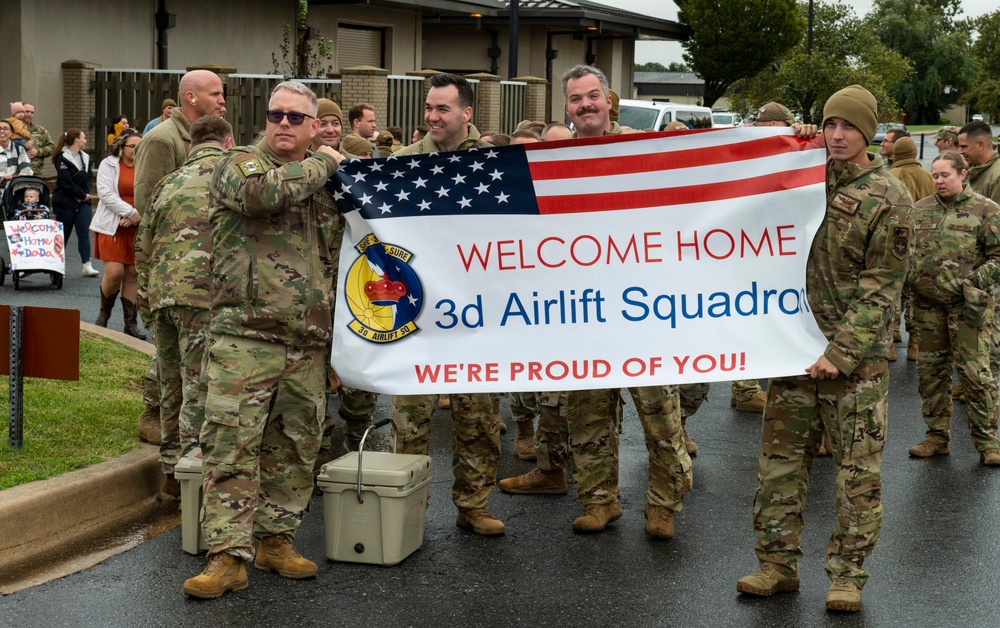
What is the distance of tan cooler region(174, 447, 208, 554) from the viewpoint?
5.92m

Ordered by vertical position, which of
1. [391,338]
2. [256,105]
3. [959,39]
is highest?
[959,39]

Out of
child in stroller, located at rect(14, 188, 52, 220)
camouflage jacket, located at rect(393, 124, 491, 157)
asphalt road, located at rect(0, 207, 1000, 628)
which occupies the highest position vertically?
camouflage jacket, located at rect(393, 124, 491, 157)

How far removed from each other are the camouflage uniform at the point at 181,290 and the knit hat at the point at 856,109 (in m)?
3.05

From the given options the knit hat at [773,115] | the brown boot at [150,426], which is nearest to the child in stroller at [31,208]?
the brown boot at [150,426]

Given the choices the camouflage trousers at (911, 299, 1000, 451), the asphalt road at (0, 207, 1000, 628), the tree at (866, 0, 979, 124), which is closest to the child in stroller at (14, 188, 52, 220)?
the asphalt road at (0, 207, 1000, 628)

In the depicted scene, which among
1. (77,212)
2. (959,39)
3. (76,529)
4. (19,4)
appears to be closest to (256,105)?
(19,4)

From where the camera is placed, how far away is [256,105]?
24484mm

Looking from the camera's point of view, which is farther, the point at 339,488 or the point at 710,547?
the point at 710,547

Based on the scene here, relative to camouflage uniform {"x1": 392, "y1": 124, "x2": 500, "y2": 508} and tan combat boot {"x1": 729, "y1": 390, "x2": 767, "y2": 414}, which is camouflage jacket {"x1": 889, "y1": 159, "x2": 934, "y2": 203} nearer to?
tan combat boot {"x1": 729, "y1": 390, "x2": 767, "y2": 414}

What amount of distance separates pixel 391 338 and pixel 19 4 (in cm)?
1899

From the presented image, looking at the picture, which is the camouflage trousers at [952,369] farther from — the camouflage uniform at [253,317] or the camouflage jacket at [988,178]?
the camouflage uniform at [253,317]

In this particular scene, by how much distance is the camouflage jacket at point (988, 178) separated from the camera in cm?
1039

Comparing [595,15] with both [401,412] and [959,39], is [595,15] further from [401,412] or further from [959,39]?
[959,39]

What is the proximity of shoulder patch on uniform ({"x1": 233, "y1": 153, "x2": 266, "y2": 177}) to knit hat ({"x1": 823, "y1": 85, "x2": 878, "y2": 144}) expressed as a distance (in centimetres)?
239
